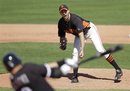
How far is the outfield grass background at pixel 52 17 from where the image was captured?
12.9 m

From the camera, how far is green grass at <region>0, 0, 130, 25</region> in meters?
20.3

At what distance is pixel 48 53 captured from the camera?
13312mm

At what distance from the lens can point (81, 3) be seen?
25000 mm

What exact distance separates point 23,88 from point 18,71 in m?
0.21

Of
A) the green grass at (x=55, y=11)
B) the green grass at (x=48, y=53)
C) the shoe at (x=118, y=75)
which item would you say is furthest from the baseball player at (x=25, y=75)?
the green grass at (x=55, y=11)

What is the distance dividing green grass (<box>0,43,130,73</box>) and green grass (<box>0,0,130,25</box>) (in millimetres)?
5212

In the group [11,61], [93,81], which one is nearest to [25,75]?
[11,61]

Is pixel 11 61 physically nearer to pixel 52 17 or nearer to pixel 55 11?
pixel 52 17

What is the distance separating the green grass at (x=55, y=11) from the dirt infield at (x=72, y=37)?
1434mm

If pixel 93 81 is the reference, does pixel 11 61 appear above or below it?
above

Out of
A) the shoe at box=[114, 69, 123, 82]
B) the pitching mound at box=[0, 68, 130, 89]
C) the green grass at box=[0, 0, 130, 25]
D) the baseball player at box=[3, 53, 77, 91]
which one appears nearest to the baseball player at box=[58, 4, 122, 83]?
the shoe at box=[114, 69, 123, 82]

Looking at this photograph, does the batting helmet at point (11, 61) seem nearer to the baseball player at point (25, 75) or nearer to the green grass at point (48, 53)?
the baseball player at point (25, 75)

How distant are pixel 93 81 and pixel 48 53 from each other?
123 inches

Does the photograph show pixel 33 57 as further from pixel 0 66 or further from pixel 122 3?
pixel 122 3
